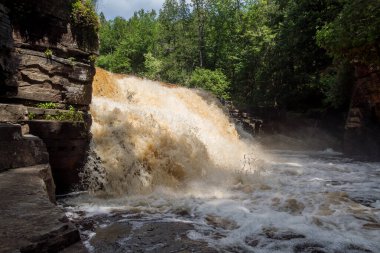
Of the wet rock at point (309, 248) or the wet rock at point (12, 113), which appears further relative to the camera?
the wet rock at point (12, 113)

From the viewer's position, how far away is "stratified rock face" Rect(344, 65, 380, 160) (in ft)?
45.5

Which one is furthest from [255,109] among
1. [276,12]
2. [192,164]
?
[192,164]

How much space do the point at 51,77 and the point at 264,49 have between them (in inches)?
867

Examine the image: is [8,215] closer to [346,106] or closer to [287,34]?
[346,106]

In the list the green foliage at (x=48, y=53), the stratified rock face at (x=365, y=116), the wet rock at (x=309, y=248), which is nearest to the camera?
the wet rock at (x=309, y=248)

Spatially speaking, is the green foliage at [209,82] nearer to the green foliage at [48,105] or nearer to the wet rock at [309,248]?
the green foliage at [48,105]

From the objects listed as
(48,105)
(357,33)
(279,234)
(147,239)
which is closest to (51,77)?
(48,105)

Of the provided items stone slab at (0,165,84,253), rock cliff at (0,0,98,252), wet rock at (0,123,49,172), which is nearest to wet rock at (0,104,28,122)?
rock cliff at (0,0,98,252)

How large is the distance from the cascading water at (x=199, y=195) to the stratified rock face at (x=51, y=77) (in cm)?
70

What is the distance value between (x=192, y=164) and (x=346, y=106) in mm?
12417

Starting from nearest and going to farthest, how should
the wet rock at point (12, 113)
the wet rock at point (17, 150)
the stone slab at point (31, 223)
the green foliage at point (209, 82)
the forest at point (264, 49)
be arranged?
the stone slab at point (31, 223) < the wet rock at point (17, 150) < the wet rock at point (12, 113) < the forest at point (264, 49) < the green foliage at point (209, 82)

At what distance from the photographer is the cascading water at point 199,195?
475 centimetres

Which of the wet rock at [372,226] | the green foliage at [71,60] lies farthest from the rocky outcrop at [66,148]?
the wet rock at [372,226]

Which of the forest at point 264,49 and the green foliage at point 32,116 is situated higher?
the forest at point 264,49
